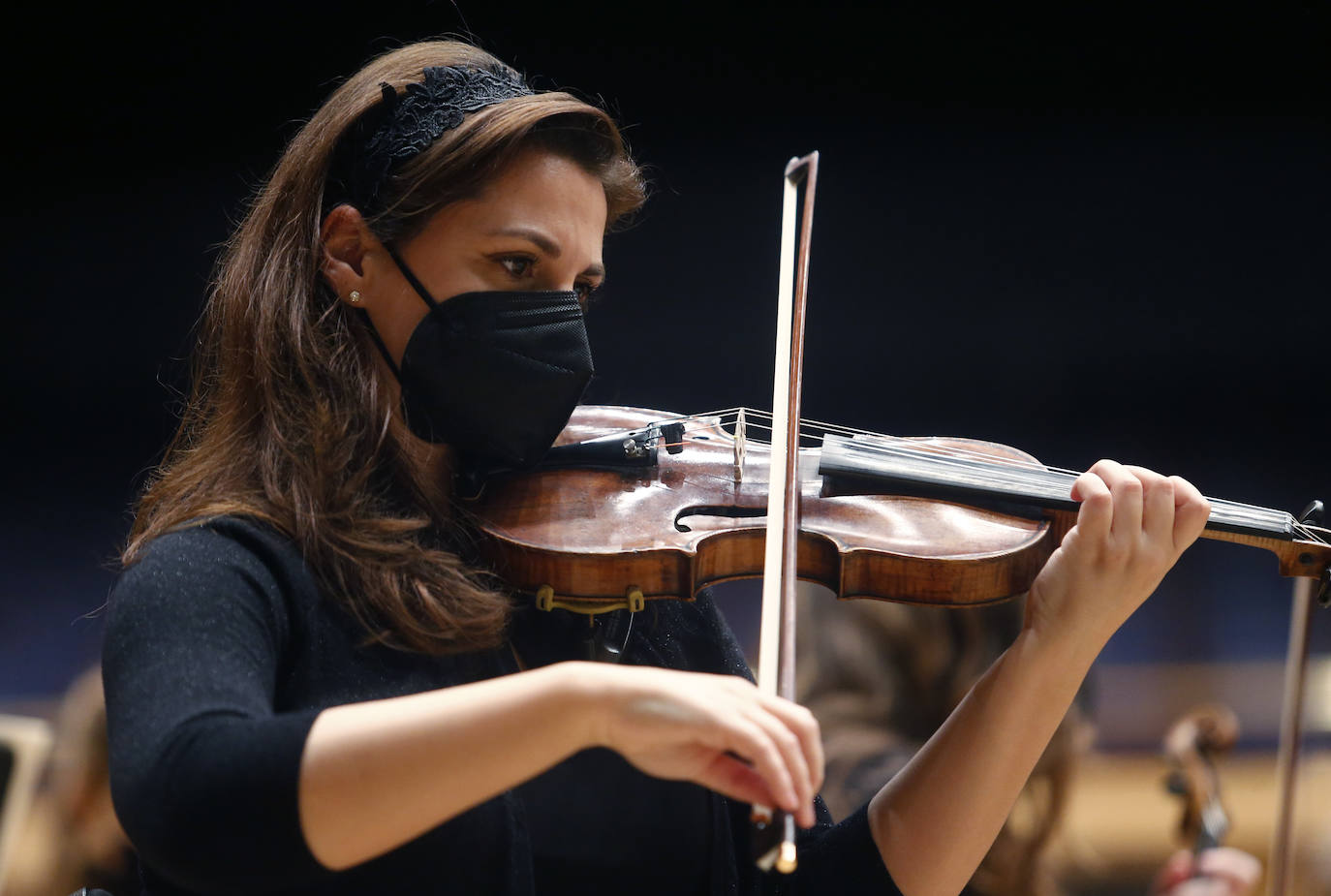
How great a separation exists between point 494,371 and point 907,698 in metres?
1.16

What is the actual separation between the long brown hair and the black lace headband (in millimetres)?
12

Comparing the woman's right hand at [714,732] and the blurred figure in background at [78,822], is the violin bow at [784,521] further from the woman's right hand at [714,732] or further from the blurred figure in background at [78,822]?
the blurred figure in background at [78,822]

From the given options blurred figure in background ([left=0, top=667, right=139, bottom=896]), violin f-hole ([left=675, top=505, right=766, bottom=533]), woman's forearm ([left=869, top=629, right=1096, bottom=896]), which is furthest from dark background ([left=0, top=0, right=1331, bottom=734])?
woman's forearm ([left=869, top=629, right=1096, bottom=896])

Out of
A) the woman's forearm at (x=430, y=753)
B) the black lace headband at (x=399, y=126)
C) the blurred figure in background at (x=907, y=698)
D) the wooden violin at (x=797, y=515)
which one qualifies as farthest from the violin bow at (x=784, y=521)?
the blurred figure in background at (x=907, y=698)

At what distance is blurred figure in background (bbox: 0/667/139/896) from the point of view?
1638 mm

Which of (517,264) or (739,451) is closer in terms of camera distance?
(517,264)

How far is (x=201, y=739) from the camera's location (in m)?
0.66

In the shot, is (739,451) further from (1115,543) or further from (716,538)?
(1115,543)

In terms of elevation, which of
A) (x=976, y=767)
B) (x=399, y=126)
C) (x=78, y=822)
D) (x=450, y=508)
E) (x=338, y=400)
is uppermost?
(x=399, y=126)

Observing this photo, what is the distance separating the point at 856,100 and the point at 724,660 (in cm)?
133

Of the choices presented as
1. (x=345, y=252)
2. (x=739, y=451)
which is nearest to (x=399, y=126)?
(x=345, y=252)

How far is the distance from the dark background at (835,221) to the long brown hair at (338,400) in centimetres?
83

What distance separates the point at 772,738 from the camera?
1.97 ft

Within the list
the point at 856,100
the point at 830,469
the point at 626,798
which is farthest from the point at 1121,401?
the point at 626,798
